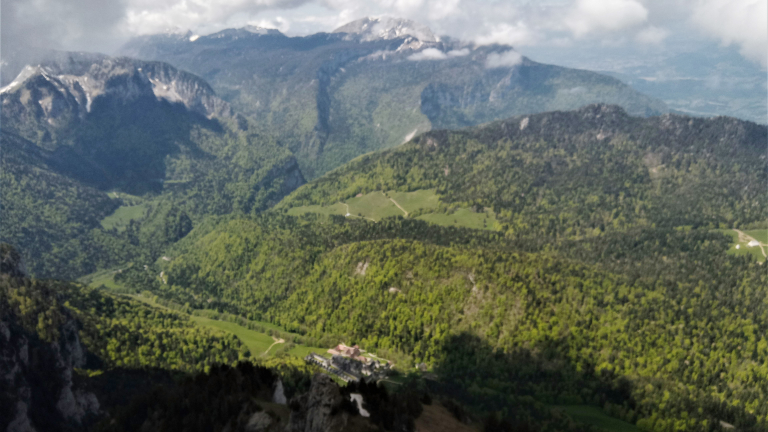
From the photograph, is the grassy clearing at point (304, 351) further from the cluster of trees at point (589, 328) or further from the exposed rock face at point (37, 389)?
the exposed rock face at point (37, 389)

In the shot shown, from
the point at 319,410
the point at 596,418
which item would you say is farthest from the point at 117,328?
the point at 596,418

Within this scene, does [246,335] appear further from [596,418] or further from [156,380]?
[596,418]

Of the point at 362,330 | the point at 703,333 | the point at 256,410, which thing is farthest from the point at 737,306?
the point at 256,410

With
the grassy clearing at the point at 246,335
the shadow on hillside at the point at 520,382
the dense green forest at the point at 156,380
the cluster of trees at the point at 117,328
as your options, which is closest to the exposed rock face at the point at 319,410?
the dense green forest at the point at 156,380

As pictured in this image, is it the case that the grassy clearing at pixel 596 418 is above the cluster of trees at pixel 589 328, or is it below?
below

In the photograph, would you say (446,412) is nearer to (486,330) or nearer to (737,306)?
(486,330)
